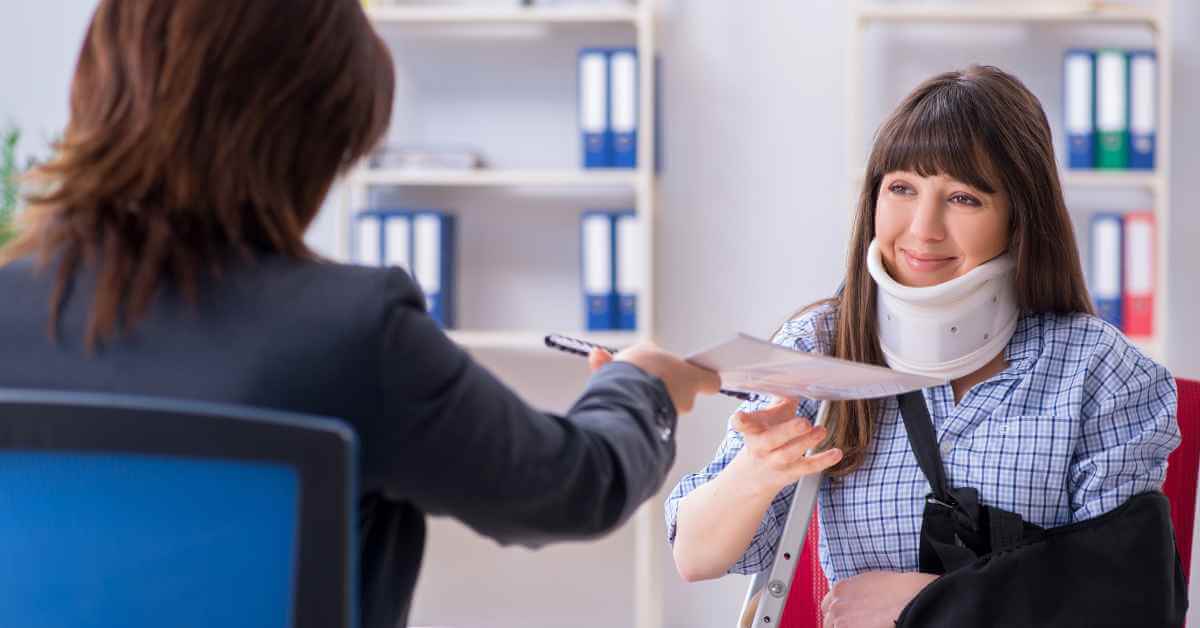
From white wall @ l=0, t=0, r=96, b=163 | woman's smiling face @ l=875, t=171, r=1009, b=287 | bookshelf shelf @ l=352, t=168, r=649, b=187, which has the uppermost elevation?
white wall @ l=0, t=0, r=96, b=163

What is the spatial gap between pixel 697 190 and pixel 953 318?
6.73 feet

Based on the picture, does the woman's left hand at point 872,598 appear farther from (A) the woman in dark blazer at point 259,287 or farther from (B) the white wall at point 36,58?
(B) the white wall at point 36,58

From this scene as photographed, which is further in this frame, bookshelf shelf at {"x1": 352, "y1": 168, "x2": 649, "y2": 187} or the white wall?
the white wall

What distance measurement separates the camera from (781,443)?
1.53 m

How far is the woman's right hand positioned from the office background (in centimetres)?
207

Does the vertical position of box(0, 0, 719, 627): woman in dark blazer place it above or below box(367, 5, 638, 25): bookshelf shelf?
below

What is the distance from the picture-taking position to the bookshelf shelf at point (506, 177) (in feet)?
11.1

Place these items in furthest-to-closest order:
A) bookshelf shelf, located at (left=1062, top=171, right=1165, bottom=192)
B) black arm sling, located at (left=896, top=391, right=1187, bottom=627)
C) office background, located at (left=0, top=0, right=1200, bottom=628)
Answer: office background, located at (left=0, top=0, right=1200, bottom=628) < bookshelf shelf, located at (left=1062, top=171, right=1165, bottom=192) < black arm sling, located at (left=896, top=391, right=1187, bottom=627)

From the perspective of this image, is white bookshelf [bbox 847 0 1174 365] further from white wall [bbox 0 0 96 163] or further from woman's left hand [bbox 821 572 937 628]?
white wall [bbox 0 0 96 163]

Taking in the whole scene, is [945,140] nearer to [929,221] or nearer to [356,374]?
[929,221]

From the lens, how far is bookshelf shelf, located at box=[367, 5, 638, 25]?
11.1 feet

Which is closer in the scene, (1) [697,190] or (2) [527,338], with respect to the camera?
(2) [527,338]

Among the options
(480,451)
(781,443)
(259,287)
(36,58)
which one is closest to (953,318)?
(781,443)

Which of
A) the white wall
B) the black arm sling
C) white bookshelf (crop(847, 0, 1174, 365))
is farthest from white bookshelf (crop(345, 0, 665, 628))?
the black arm sling
